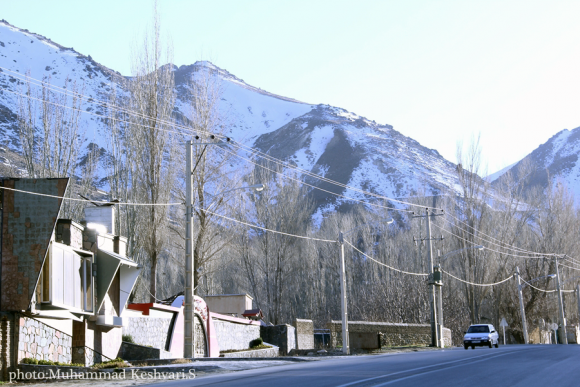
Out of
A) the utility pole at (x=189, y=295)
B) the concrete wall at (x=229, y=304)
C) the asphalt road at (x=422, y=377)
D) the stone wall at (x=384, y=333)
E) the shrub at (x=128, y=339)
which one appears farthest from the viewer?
the concrete wall at (x=229, y=304)

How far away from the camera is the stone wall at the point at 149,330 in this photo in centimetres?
2609

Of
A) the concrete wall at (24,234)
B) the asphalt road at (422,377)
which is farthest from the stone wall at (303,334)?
the concrete wall at (24,234)

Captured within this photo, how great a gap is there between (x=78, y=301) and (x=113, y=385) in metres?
6.66

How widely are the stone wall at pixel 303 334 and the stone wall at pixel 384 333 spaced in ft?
4.70

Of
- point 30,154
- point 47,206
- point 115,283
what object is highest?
point 30,154

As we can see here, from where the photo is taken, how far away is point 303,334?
4003 centimetres

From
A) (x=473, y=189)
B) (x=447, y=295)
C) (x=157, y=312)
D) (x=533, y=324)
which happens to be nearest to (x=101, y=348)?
(x=157, y=312)

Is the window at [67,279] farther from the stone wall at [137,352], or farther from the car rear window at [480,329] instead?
the car rear window at [480,329]

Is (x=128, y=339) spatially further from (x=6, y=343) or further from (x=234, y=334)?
(x=234, y=334)

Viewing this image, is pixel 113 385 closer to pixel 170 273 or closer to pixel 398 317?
pixel 398 317

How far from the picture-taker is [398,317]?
212 ft

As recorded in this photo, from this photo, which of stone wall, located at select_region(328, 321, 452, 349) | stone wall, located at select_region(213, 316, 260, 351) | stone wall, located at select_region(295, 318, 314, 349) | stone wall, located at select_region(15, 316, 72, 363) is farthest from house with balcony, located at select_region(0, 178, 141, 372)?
stone wall, located at select_region(328, 321, 452, 349)

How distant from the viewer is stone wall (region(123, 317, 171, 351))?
26094mm

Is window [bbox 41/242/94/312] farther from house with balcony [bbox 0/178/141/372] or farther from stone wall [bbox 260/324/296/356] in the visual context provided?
stone wall [bbox 260/324/296/356]
